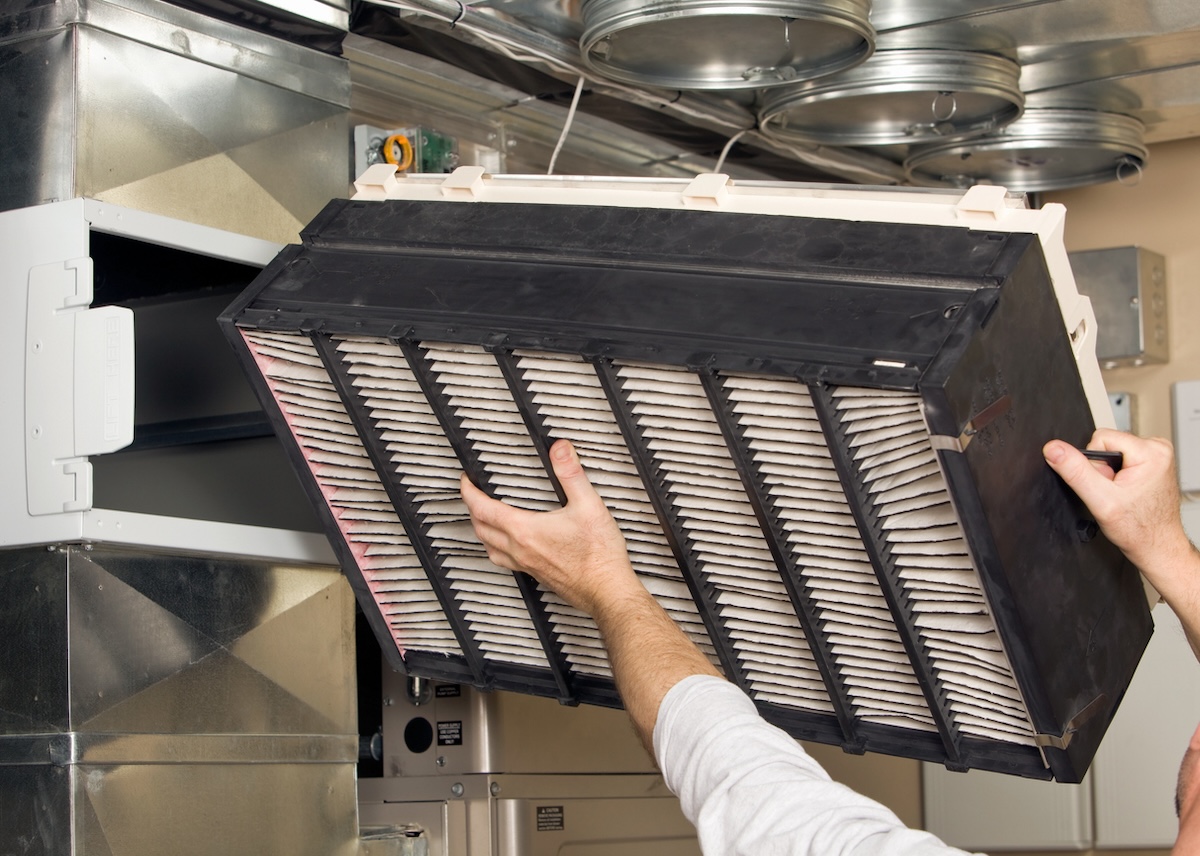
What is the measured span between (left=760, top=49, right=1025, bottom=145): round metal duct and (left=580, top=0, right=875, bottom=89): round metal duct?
0.17 meters

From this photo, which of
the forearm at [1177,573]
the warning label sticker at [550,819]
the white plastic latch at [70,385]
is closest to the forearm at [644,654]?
the forearm at [1177,573]

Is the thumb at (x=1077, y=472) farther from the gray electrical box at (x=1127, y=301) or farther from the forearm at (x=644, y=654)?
the gray electrical box at (x=1127, y=301)

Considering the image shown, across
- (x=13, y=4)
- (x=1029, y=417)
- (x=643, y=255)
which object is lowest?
(x=1029, y=417)

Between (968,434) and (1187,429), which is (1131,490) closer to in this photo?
(968,434)

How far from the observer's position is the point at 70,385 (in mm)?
1586

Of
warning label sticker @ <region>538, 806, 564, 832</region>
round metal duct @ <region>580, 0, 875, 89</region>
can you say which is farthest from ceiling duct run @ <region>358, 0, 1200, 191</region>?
warning label sticker @ <region>538, 806, 564, 832</region>

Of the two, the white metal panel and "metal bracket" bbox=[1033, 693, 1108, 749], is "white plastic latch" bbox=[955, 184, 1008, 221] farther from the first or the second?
the white metal panel

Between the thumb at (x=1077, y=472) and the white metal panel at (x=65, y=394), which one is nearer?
the thumb at (x=1077, y=472)

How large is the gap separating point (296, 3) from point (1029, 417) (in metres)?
1.16

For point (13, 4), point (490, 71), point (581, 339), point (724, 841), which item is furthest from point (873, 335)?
point (490, 71)

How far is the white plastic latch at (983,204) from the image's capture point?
1.33 m

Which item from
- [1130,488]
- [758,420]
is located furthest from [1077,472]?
[758,420]

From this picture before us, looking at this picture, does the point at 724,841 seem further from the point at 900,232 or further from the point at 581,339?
the point at 900,232

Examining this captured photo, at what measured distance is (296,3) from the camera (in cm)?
187
